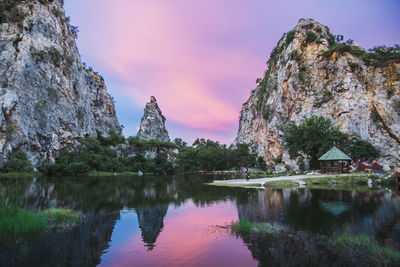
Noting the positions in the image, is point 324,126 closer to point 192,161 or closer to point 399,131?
point 399,131

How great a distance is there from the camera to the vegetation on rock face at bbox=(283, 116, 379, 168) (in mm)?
47594

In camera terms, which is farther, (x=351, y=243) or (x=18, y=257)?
(x=351, y=243)

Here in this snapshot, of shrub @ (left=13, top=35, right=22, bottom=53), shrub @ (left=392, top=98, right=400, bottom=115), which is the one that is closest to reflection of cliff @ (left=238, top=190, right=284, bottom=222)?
shrub @ (left=392, top=98, right=400, bottom=115)

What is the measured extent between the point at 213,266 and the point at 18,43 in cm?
8268

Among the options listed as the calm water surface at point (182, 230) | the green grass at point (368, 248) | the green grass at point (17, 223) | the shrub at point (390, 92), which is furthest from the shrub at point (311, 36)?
the green grass at point (17, 223)

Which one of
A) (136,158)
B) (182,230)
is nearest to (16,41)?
(136,158)

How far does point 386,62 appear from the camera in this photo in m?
63.2

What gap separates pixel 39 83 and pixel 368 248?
3278 inches

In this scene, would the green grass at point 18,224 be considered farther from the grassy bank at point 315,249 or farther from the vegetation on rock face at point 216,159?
the vegetation on rock face at point 216,159

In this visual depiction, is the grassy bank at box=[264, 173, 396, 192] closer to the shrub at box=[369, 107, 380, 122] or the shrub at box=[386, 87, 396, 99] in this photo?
the shrub at box=[369, 107, 380, 122]

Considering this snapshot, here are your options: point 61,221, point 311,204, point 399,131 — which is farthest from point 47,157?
point 399,131

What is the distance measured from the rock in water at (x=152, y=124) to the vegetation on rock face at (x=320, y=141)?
114 m

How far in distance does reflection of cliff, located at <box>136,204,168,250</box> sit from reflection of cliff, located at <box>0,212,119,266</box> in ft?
5.57

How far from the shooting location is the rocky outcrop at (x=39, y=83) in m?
63.8
